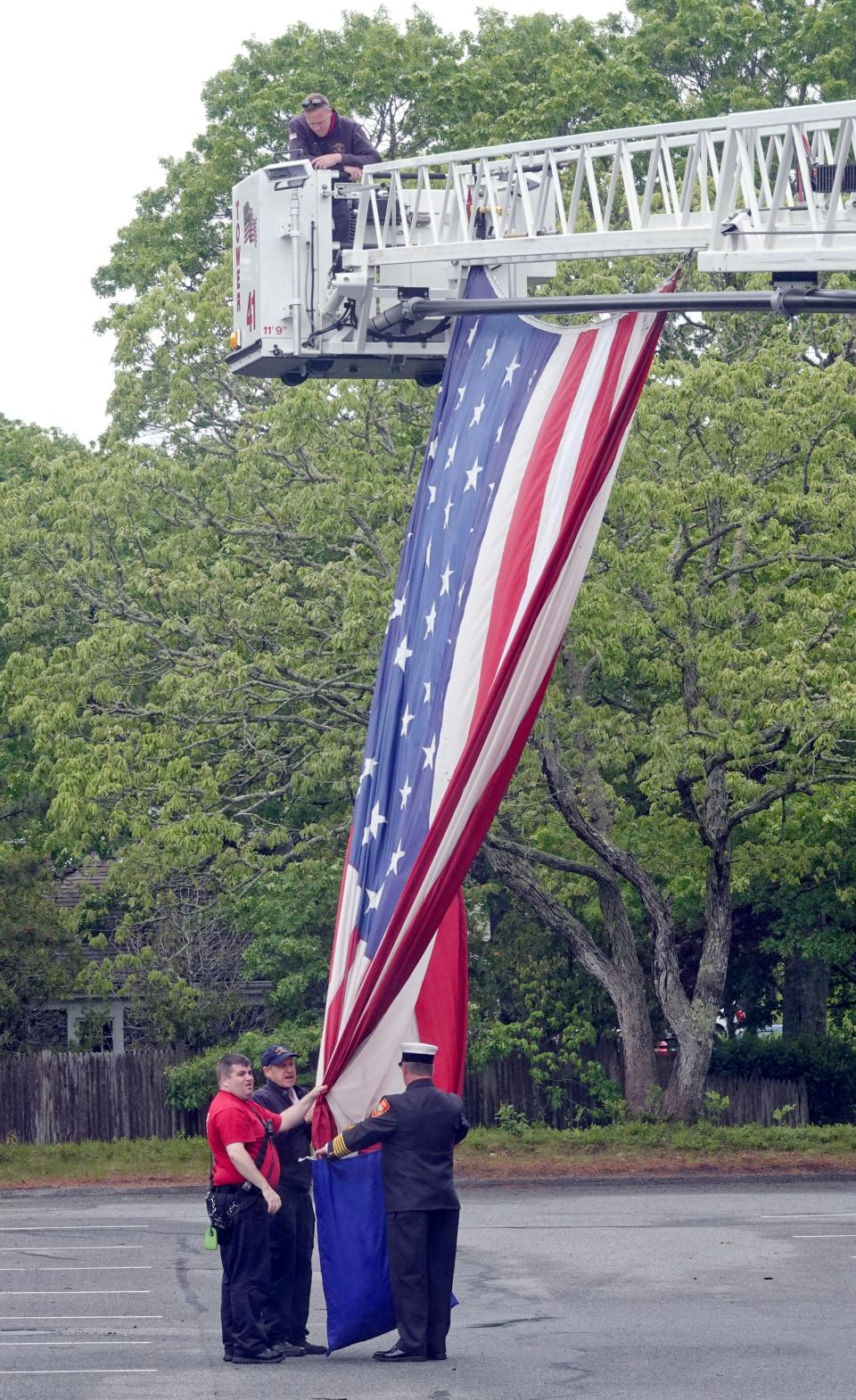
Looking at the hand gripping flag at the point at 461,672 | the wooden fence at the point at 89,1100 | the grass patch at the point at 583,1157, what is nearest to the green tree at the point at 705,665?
the grass patch at the point at 583,1157

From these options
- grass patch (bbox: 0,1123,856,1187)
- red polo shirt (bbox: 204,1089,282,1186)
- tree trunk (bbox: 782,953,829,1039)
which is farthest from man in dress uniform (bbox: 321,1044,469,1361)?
tree trunk (bbox: 782,953,829,1039)

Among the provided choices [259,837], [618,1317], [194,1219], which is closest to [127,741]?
[259,837]

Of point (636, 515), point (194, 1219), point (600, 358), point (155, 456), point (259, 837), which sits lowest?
point (194, 1219)

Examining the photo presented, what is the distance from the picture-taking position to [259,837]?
77.6 ft

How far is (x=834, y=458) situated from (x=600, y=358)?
11.6 m

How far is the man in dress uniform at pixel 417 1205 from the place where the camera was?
34.0ft

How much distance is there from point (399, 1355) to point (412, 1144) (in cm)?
109

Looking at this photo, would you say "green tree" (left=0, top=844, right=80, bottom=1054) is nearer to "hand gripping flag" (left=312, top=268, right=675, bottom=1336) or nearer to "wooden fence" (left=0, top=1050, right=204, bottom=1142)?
"wooden fence" (left=0, top=1050, right=204, bottom=1142)

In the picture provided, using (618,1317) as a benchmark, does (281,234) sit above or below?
above

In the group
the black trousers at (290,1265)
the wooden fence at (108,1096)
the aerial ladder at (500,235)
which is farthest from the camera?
the wooden fence at (108,1096)

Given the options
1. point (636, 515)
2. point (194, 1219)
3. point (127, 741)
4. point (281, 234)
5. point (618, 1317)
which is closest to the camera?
point (618, 1317)

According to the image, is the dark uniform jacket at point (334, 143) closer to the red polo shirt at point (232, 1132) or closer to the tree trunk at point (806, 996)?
the red polo shirt at point (232, 1132)

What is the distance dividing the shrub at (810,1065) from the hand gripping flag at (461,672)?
1808 centimetres

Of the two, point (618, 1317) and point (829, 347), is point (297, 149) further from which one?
point (829, 347)
